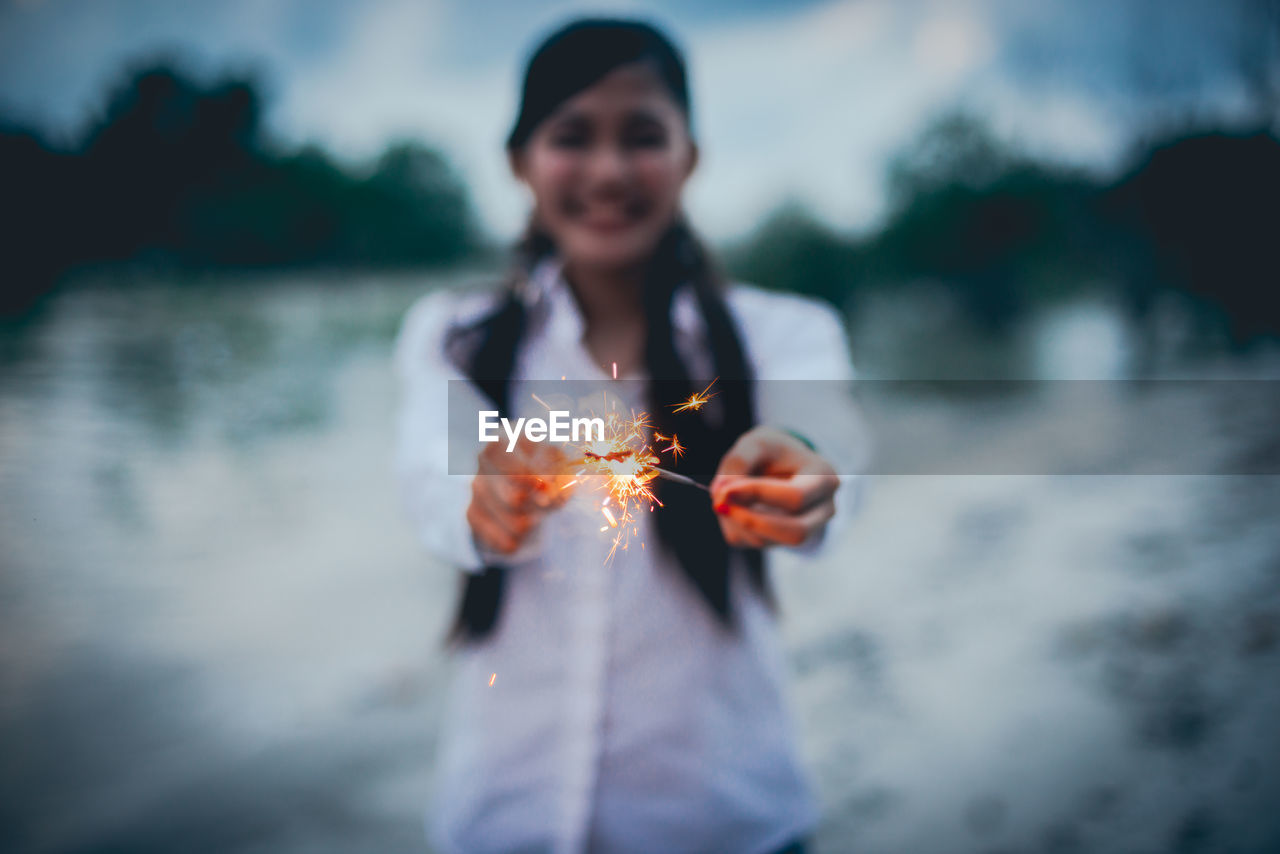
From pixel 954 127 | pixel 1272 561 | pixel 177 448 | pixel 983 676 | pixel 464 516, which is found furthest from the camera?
pixel 954 127

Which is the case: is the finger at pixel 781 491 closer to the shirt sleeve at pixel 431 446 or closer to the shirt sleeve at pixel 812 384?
the shirt sleeve at pixel 812 384

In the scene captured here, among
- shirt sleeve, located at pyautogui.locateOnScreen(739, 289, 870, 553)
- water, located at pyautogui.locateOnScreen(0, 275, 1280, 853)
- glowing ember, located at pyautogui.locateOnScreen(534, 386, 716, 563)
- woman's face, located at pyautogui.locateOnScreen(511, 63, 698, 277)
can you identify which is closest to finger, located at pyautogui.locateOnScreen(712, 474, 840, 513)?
glowing ember, located at pyautogui.locateOnScreen(534, 386, 716, 563)

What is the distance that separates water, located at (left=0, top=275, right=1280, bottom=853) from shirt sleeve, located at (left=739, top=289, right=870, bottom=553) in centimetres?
28

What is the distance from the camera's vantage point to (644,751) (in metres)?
1.71

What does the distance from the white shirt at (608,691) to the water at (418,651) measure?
20.7 inches

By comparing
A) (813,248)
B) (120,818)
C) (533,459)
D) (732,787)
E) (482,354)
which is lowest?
(120,818)

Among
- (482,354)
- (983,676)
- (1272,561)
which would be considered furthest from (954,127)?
(482,354)

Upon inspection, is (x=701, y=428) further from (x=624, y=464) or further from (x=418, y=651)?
(x=418, y=651)

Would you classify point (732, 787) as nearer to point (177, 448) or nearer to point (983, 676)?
point (983, 676)

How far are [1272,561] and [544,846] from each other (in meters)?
6.54

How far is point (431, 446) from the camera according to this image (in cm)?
190

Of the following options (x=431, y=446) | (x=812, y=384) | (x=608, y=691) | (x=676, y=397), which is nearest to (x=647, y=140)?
(x=676, y=397)

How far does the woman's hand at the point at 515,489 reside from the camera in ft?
4.63

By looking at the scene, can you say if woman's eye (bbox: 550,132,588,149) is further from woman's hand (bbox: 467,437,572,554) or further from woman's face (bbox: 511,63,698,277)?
woman's hand (bbox: 467,437,572,554)
